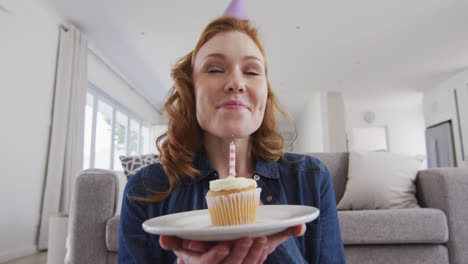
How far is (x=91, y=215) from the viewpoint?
1.81 meters

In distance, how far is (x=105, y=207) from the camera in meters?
1.84

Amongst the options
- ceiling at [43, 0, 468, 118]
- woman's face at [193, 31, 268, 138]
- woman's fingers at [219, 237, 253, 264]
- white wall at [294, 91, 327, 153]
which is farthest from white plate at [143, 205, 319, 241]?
white wall at [294, 91, 327, 153]

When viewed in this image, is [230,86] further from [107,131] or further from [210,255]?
[107,131]

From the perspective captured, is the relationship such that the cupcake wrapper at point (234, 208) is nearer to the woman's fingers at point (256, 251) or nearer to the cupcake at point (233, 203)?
the cupcake at point (233, 203)

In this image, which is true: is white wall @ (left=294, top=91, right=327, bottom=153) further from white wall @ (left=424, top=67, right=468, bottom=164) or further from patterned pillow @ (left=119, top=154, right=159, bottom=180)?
patterned pillow @ (left=119, top=154, right=159, bottom=180)

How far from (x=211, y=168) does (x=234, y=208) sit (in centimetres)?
20

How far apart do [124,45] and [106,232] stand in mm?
4101

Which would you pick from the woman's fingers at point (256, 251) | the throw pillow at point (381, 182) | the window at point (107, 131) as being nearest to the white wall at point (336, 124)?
the window at point (107, 131)

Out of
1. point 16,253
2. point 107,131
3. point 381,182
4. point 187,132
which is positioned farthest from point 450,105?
point 16,253

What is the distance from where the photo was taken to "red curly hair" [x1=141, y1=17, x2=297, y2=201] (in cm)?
88

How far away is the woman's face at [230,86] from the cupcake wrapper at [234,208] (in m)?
0.16

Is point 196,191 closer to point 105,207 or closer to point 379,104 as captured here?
point 105,207

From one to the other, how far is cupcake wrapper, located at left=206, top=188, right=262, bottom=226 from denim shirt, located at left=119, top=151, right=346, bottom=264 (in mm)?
156

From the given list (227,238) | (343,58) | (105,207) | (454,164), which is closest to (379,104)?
(454,164)
